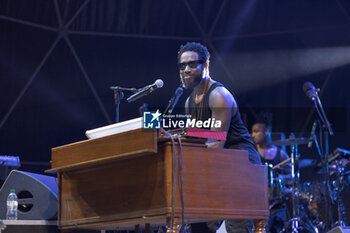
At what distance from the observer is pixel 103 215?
353 cm

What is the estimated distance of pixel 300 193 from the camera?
827 centimetres

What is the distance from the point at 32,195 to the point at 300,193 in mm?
4929

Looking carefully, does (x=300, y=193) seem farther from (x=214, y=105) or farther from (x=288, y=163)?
(x=214, y=105)

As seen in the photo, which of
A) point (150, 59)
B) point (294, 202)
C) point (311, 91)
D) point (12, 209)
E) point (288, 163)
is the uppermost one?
point (150, 59)

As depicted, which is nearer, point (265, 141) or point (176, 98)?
point (176, 98)

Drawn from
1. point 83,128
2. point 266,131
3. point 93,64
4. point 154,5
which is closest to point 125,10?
point 154,5

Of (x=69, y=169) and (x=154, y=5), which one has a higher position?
(x=154, y=5)

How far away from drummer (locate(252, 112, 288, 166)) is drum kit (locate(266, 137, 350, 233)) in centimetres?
23

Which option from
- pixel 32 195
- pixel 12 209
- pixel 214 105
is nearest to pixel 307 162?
pixel 214 105

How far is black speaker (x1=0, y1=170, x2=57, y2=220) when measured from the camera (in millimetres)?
4234

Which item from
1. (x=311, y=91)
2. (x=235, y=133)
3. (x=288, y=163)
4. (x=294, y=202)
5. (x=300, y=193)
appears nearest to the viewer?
(x=235, y=133)

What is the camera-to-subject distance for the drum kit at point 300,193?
7922mm

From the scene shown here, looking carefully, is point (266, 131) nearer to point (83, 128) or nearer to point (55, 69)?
point (83, 128)

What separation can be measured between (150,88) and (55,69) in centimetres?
448
